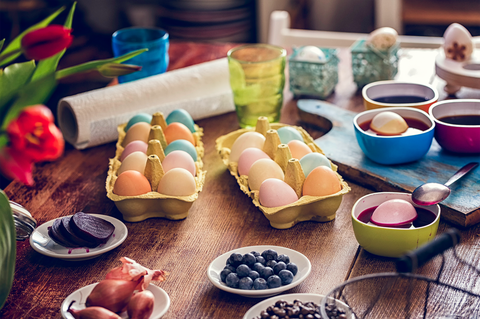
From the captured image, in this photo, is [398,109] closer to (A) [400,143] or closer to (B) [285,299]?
(A) [400,143]

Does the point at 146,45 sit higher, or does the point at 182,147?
the point at 146,45

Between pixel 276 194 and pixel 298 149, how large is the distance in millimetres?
174

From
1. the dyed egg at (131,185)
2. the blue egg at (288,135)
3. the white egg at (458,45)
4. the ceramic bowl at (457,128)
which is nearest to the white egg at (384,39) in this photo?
the white egg at (458,45)

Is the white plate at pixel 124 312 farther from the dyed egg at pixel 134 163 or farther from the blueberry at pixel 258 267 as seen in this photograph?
the dyed egg at pixel 134 163

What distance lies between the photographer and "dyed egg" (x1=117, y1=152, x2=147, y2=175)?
100 centimetres

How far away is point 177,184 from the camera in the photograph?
943mm

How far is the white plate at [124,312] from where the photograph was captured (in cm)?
70

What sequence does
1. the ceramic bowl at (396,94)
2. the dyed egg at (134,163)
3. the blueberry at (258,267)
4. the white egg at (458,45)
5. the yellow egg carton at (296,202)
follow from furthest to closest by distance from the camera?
the white egg at (458,45) → the ceramic bowl at (396,94) → the dyed egg at (134,163) → the yellow egg carton at (296,202) → the blueberry at (258,267)

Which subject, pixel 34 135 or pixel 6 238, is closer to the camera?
pixel 34 135

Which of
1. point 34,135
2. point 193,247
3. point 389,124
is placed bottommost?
point 193,247

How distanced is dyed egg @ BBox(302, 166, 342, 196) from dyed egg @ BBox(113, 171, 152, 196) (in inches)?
11.5

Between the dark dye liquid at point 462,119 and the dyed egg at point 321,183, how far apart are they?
36 centimetres

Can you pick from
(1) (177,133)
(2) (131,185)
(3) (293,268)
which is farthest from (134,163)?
(3) (293,268)

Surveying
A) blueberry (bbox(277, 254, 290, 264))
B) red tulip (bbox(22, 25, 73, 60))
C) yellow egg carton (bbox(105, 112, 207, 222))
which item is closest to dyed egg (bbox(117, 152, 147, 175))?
yellow egg carton (bbox(105, 112, 207, 222))
